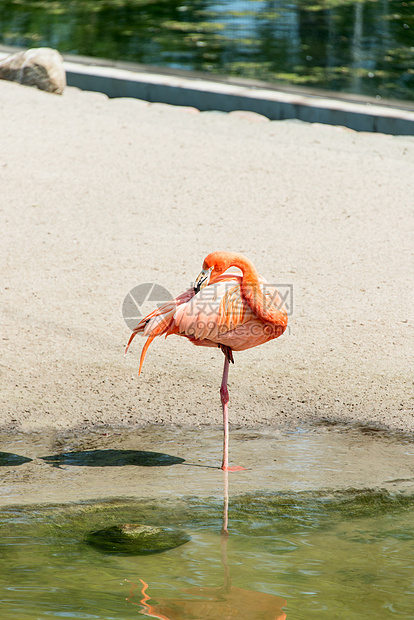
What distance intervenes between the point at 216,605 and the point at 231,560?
275 millimetres

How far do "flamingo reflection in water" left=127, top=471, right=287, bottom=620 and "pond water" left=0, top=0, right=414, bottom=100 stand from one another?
9.10 metres

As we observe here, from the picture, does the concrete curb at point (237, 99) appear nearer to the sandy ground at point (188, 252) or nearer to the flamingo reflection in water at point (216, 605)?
the sandy ground at point (188, 252)

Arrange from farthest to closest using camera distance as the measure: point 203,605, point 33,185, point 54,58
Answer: point 54,58 → point 33,185 → point 203,605

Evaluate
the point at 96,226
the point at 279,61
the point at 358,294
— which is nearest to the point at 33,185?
the point at 96,226

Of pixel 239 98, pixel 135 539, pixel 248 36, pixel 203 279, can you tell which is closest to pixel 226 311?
pixel 203 279

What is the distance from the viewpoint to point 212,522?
136 inches

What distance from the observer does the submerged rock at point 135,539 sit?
3240mm

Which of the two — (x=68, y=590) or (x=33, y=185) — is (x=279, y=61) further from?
(x=68, y=590)

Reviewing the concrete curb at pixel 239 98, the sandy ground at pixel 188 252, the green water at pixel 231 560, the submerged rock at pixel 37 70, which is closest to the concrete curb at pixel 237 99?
the concrete curb at pixel 239 98

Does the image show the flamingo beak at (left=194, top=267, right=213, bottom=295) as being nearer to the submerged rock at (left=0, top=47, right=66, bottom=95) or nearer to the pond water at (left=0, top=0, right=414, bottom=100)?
the submerged rock at (left=0, top=47, right=66, bottom=95)

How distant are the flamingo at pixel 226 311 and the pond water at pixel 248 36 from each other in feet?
25.6

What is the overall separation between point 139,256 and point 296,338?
Answer: 1706 mm

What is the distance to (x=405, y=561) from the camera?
314 centimetres

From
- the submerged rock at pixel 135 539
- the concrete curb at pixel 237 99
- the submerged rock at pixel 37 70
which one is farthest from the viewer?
the submerged rock at pixel 37 70
